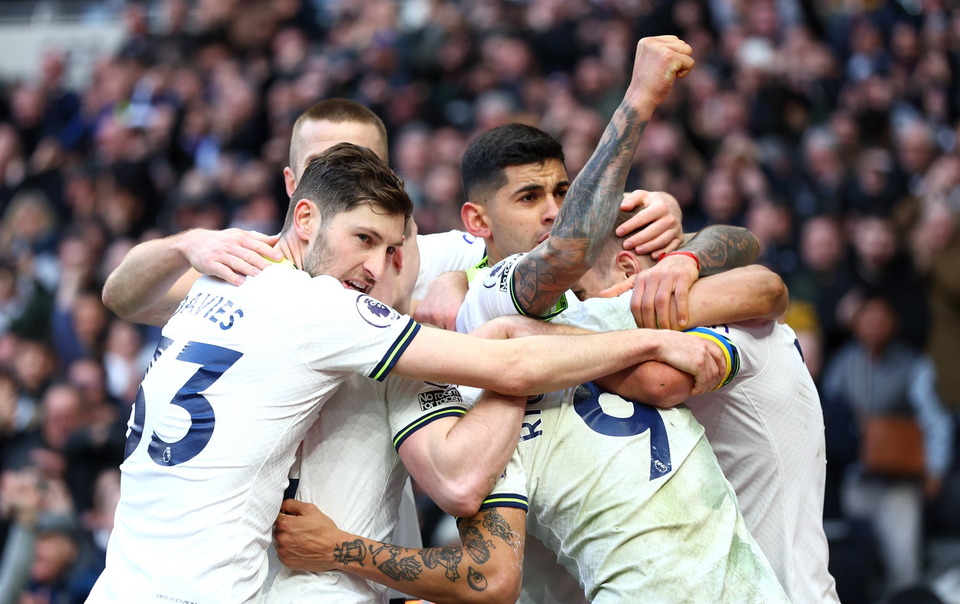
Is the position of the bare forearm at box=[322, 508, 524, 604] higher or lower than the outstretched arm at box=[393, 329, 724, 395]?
lower

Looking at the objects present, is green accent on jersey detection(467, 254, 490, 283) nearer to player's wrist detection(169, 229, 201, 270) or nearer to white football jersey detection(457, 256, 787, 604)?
white football jersey detection(457, 256, 787, 604)

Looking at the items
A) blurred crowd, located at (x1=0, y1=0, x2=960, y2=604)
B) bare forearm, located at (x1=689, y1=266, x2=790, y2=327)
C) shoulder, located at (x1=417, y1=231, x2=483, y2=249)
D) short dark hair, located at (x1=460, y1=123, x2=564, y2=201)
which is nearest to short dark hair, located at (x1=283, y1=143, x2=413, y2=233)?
short dark hair, located at (x1=460, y1=123, x2=564, y2=201)

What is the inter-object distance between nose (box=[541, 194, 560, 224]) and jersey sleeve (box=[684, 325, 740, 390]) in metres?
0.90

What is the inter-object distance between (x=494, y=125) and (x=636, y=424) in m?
6.79

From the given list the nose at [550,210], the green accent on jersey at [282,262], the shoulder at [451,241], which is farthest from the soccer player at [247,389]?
the shoulder at [451,241]

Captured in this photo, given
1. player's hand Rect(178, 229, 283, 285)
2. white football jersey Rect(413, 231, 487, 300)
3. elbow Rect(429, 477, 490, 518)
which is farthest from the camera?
white football jersey Rect(413, 231, 487, 300)

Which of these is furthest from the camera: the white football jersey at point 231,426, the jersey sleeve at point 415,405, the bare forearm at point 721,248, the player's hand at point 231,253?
the bare forearm at point 721,248

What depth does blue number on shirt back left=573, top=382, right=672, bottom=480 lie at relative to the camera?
298 cm

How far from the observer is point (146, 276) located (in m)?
3.71

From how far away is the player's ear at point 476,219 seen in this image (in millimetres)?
3986

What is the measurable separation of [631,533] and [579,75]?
7.35m

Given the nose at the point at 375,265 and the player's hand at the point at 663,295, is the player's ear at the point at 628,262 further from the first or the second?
the nose at the point at 375,265

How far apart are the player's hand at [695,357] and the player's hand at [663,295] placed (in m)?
0.07

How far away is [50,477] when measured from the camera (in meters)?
7.64
